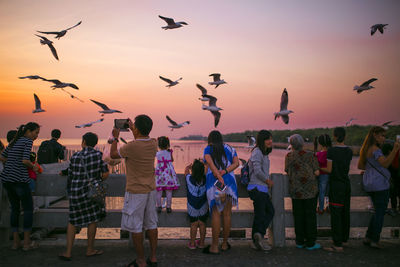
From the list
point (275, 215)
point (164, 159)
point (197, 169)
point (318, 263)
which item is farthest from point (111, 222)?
point (318, 263)

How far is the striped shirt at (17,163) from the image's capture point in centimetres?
473

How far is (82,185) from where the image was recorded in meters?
4.45

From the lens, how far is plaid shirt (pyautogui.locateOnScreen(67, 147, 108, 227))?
14.5ft

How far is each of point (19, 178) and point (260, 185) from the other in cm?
381

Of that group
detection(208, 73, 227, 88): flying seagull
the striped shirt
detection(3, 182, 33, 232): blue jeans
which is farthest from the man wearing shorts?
detection(208, 73, 227, 88): flying seagull

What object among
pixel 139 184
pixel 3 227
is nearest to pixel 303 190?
pixel 139 184

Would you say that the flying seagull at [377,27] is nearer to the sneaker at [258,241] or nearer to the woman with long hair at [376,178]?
the woman with long hair at [376,178]

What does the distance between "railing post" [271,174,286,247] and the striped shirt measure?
4042 mm

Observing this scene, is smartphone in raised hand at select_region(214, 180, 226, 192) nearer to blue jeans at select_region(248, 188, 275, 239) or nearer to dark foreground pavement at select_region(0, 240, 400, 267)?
blue jeans at select_region(248, 188, 275, 239)

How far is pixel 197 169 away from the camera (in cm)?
491

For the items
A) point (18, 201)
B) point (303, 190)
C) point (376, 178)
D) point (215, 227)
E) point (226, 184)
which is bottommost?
point (215, 227)

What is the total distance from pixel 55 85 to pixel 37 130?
4.05 m

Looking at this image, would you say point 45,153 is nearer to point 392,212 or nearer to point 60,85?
point 60,85

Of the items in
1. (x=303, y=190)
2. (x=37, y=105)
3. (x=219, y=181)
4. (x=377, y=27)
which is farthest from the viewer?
(x=37, y=105)
